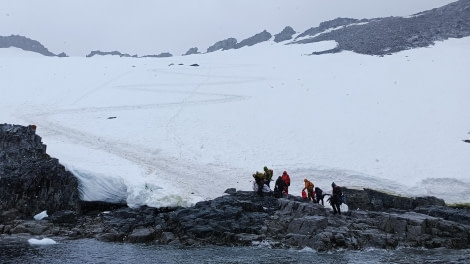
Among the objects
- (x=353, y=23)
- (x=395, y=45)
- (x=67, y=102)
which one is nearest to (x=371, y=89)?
(x=395, y=45)

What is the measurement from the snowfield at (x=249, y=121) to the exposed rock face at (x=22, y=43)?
49759mm

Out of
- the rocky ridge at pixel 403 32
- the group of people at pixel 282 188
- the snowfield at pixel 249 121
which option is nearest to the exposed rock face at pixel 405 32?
the rocky ridge at pixel 403 32

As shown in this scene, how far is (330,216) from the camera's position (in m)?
20.3

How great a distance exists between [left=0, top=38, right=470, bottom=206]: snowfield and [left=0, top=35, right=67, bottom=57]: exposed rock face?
49.8 meters

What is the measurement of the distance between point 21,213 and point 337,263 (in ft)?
51.8

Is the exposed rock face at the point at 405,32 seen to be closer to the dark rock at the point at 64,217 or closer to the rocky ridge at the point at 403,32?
the rocky ridge at the point at 403,32

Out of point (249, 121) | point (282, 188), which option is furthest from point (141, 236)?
point (249, 121)

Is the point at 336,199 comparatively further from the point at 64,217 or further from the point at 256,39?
the point at 256,39

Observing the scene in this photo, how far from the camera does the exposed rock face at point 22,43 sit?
4176 inches

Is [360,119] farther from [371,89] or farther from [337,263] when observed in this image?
[337,263]

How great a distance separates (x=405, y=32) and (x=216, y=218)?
65689 millimetres

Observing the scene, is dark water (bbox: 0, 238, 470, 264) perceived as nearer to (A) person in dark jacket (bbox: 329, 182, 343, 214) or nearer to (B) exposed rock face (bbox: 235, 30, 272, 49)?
(A) person in dark jacket (bbox: 329, 182, 343, 214)

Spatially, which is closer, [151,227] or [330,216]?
[151,227]

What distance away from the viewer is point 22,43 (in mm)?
108188
